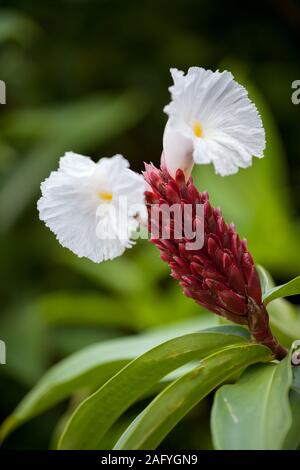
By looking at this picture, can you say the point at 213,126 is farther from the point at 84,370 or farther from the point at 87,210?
the point at 84,370

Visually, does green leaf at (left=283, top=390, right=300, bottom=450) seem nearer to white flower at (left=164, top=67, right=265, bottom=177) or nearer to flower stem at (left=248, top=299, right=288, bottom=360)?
flower stem at (left=248, top=299, right=288, bottom=360)

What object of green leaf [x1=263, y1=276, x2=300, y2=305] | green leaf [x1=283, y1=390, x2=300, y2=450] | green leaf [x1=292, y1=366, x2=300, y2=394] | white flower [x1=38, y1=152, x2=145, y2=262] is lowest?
green leaf [x1=283, y1=390, x2=300, y2=450]

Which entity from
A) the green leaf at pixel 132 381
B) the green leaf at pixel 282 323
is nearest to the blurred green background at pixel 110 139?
the green leaf at pixel 282 323

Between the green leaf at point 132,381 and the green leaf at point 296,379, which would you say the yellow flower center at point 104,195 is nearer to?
the green leaf at point 132,381

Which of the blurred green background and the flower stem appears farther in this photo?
the blurred green background

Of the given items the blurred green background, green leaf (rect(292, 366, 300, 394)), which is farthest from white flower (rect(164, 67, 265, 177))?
the blurred green background
